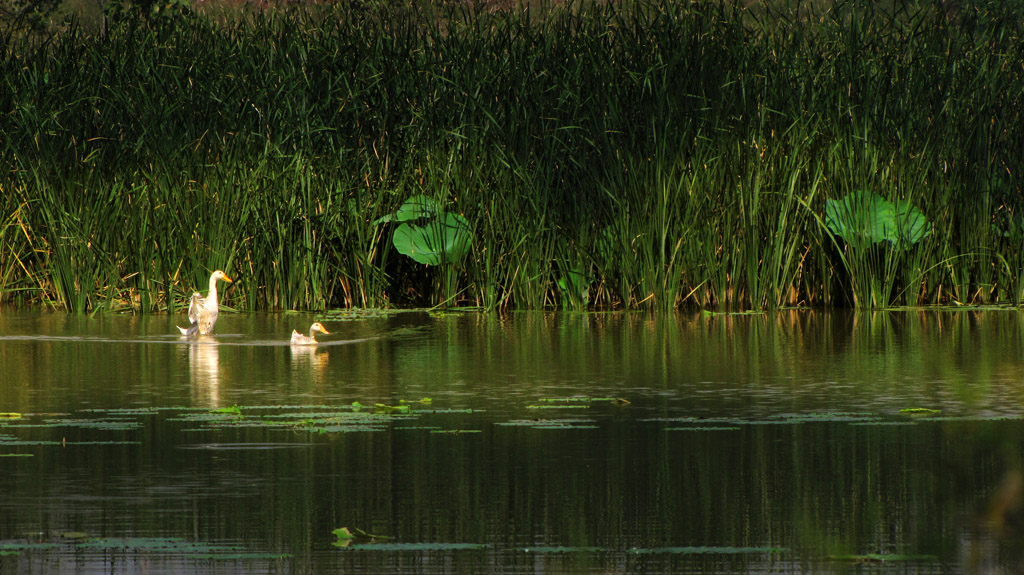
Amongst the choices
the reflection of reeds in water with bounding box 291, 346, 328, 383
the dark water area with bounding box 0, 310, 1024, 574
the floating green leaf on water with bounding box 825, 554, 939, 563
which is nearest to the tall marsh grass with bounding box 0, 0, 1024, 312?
the dark water area with bounding box 0, 310, 1024, 574

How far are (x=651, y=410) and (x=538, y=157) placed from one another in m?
5.34

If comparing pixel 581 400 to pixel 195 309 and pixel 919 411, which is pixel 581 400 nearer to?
pixel 919 411

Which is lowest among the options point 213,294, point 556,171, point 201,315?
point 201,315

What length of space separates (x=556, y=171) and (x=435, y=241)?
979 millimetres

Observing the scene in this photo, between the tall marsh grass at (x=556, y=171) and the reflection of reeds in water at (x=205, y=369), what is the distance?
2.25 metres

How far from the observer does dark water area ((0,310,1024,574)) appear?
12.8 ft

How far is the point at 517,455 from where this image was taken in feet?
17.1

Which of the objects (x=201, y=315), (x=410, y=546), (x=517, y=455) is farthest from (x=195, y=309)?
(x=410, y=546)

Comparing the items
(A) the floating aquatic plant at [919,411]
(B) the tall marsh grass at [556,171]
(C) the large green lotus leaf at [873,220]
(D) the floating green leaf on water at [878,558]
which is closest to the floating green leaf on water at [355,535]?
(D) the floating green leaf on water at [878,558]

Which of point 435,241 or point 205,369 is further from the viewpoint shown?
point 435,241

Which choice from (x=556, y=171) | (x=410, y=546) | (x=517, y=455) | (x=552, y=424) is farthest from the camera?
(x=556, y=171)

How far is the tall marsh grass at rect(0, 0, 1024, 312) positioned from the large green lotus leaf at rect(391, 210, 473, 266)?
10 centimetres

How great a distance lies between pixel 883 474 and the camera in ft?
15.9

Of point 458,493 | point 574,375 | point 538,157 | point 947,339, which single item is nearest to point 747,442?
point 458,493
